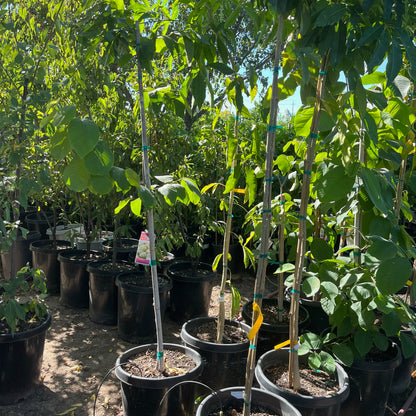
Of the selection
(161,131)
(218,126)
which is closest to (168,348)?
(161,131)

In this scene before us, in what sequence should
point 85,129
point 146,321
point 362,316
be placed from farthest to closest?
1. point 146,321
2. point 362,316
3. point 85,129

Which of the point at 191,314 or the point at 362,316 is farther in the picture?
the point at 191,314

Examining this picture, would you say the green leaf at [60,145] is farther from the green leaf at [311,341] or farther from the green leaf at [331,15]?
the green leaf at [311,341]

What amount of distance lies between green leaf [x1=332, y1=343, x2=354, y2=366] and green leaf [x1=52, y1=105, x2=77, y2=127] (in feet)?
5.56

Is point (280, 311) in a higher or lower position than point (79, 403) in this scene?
higher

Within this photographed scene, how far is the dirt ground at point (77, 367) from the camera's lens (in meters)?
2.48

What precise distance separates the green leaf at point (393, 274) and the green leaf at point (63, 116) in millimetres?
1238

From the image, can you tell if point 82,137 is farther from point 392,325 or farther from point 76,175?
point 392,325

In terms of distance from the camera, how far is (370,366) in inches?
87.8

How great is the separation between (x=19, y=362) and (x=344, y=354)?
6.17 feet

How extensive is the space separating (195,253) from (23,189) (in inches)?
70.2

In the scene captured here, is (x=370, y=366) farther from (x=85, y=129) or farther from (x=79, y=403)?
(x=85, y=129)

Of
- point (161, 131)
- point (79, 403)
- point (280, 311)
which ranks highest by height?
point (161, 131)

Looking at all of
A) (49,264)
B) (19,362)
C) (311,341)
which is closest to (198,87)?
(311,341)
